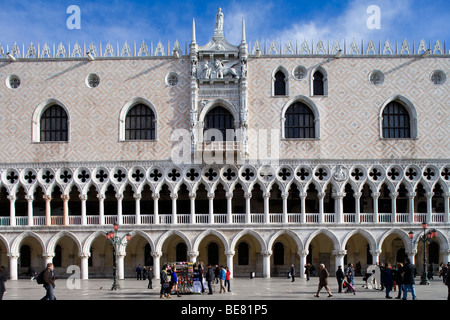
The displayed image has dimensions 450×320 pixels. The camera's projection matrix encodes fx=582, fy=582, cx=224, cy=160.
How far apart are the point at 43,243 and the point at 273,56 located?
14.3m

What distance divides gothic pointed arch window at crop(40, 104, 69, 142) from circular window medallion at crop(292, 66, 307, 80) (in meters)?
11.5

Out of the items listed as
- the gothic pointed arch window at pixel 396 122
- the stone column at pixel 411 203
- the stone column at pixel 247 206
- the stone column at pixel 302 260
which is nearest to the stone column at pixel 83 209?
the stone column at pixel 247 206

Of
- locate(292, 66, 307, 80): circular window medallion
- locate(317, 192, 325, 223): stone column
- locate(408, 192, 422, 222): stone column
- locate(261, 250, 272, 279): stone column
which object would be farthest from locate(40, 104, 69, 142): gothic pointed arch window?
locate(408, 192, 422, 222): stone column

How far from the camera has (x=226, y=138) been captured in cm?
→ 2830

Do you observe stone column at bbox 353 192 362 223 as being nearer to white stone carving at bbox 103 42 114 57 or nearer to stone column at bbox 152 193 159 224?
stone column at bbox 152 193 159 224

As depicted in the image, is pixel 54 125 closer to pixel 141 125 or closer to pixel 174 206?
pixel 141 125

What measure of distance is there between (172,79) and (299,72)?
6.26m

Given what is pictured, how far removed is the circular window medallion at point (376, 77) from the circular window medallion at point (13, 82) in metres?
17.4

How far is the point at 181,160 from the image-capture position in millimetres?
28000

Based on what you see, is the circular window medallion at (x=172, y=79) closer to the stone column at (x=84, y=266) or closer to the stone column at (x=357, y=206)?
the stone column at (x=84, y=266)

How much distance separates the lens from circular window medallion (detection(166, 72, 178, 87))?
93.9 ft

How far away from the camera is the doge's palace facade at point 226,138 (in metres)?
27.8

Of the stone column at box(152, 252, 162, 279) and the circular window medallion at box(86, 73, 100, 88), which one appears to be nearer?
the stone column at box(152, 252, 162, 279)

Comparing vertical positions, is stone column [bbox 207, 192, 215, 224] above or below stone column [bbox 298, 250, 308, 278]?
above
